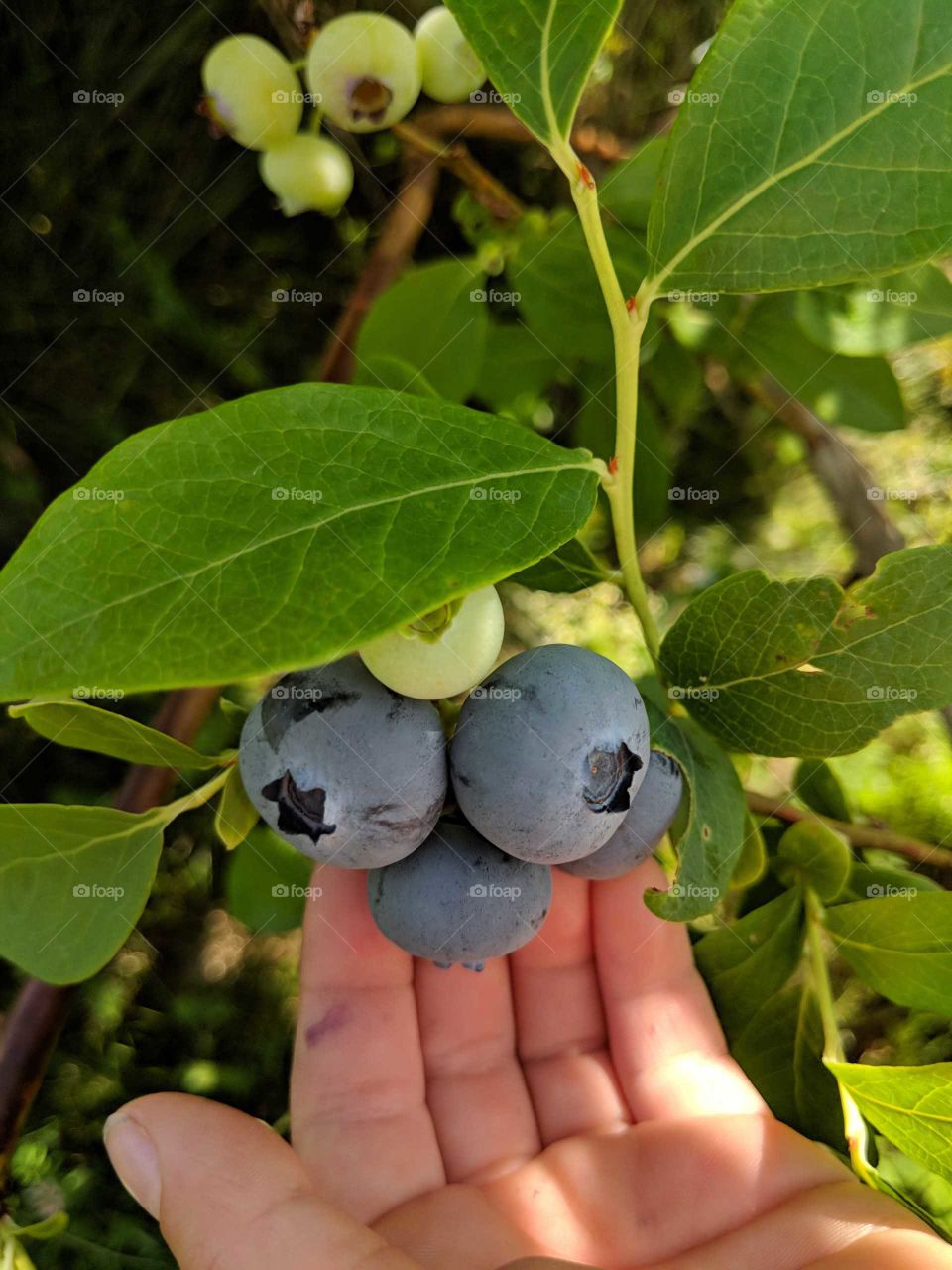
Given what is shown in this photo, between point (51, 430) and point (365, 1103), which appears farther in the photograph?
point (51, 430)

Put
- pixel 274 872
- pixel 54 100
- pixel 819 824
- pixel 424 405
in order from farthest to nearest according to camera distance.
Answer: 1. pixel 54 100
2. pixel 274 872
3. pixel 819 824
4. pixel 424 405

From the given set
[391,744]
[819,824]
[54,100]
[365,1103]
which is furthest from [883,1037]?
[54,100]

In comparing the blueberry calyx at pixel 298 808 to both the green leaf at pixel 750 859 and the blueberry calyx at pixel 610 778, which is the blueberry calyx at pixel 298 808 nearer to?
the blueberry calyx at pixel 610 778

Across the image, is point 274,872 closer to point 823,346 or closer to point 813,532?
point 823,346

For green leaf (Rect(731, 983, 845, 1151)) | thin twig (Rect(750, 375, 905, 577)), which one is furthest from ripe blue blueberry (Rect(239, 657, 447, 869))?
thin twig (Rect(750, 375, 905, 577))

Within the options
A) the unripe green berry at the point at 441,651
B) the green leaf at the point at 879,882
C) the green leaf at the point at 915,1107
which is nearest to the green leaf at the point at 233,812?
the unripe green berry at the point at 441,651

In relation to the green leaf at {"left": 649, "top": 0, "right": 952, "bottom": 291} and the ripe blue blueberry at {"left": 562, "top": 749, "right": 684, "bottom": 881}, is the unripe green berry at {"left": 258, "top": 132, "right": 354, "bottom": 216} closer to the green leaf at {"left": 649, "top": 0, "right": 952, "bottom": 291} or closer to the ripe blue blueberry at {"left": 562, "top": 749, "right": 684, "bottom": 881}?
the green leaf at {"left": 649, "top": 0, "right": 952, "bottom": 291}
